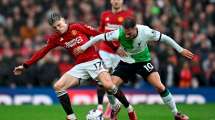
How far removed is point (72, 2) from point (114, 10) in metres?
9.11

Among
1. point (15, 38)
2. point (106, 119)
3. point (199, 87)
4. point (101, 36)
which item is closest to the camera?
point (101, 36)

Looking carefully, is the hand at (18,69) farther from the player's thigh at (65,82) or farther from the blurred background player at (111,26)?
the blurred background player at (111,26)

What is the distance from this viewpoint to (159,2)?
24.7 m

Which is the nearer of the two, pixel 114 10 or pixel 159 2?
pixel 114 10

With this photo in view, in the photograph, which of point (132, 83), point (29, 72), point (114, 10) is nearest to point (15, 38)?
point (29, 72)

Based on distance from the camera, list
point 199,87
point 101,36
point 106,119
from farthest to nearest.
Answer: point 199,87
point 106,119
point 101,36

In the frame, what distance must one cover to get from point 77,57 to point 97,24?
10119 millimetres

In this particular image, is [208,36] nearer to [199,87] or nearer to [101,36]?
[199,87]

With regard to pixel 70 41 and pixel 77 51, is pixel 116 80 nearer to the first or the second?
pixel 77 51

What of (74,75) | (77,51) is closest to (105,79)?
(74,75)

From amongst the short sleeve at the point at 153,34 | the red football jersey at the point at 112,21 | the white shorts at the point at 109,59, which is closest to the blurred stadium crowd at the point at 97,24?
the white shorts at the point at 109,59

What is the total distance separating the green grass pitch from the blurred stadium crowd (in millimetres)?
2895

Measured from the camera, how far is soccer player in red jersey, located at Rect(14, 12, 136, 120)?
13.6m

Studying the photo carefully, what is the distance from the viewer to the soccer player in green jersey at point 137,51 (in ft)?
43.4
